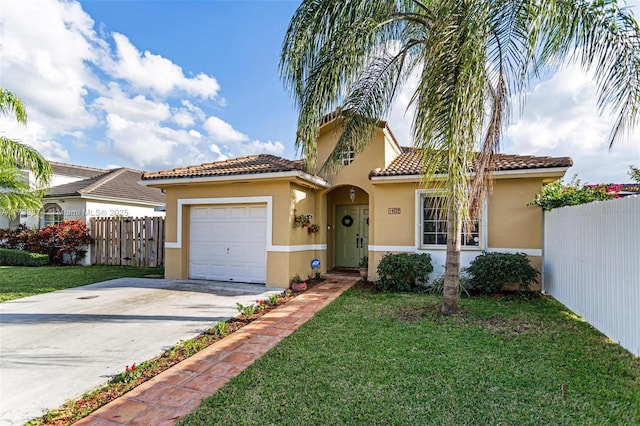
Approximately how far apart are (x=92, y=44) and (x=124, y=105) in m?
6.14

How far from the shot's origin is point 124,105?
17500 mm

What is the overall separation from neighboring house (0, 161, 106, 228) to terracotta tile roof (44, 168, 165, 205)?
695 millimetres

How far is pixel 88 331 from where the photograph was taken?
21.4 ft

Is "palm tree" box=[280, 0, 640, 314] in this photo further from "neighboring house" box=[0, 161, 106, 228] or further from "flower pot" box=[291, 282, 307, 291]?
"neighboring house" box=[0, 161, 106, 228]

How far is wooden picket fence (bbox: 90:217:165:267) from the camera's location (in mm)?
16469

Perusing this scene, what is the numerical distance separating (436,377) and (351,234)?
1116cm

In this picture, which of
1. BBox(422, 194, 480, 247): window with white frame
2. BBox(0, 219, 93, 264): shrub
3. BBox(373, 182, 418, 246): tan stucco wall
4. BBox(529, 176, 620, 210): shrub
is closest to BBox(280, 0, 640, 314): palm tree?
BBox(529, 176, 620, 210): shrub

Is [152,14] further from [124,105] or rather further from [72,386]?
[72,386]

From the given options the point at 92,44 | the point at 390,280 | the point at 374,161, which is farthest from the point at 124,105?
the point at 390,280

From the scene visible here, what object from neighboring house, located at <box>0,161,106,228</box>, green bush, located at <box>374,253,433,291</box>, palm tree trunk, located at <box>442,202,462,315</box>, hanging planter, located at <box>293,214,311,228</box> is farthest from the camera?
neighboring house, located at <box>0,161,106,228</box>

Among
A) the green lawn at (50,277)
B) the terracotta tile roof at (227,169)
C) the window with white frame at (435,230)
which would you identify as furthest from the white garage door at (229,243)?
the window with white frame at (435,230)

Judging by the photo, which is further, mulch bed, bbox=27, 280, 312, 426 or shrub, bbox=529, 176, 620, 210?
shrub, bbox=529, 176, 620, 210

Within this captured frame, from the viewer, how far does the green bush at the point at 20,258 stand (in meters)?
16.7

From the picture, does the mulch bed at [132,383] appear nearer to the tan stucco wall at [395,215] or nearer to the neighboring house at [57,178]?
the tan stucco wall at [395,215]
